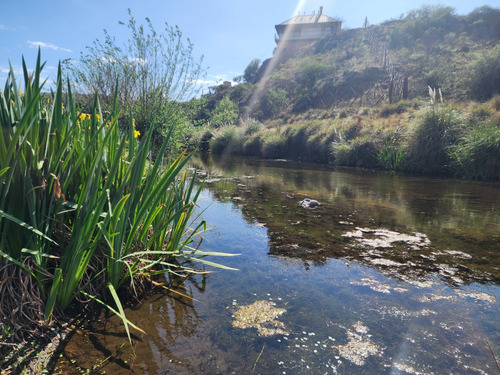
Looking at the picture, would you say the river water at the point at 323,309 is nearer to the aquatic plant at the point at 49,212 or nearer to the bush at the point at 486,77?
the aquatic plant at the point at 49,212

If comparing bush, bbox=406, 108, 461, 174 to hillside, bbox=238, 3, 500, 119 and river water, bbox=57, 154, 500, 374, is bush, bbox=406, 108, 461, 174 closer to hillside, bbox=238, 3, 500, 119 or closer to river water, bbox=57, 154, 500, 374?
river water, bbox=57, 154, 500, 374

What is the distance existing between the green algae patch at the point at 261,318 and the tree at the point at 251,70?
68.9 metres

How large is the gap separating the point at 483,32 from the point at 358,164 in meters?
37.1

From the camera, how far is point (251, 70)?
68.2m

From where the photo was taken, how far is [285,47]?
66.2 metres

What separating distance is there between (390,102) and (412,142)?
10.4 meters

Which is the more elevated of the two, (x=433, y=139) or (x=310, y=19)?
(x=310, y=19)

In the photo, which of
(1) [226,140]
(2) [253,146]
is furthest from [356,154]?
(1) [226,140]

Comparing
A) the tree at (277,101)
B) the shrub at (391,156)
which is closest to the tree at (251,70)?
the tree at (277,101)

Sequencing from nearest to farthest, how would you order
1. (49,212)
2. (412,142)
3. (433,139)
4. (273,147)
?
(49,212), (433,139), (412,142), (273,147)

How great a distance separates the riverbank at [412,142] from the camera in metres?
9.59

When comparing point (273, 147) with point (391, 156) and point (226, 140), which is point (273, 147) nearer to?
point (226, 140)

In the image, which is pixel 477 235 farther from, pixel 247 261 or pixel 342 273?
pixel 247 261

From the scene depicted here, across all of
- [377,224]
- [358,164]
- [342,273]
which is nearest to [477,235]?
[377,224]
